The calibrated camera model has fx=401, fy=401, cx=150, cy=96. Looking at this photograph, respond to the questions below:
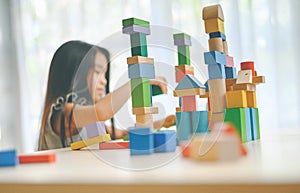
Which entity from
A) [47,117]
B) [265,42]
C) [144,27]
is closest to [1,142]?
[47,117]

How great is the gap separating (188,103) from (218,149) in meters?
0.22

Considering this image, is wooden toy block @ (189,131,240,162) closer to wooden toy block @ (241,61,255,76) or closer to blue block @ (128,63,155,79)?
blue block @ (128,63,155,79)

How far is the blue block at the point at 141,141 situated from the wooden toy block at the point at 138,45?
0.52ft

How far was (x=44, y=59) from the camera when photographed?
2.01m

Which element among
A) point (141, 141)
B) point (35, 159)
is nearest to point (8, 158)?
point (35, 159)

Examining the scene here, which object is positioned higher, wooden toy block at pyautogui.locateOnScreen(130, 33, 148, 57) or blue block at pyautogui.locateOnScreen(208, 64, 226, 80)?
wooden toy block at pyautogui.locateOnScreen(130, 33, 148, 57)

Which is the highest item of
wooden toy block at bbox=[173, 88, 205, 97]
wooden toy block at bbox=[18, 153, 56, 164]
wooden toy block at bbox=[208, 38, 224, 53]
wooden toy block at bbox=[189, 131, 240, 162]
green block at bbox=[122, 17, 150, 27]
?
green block at bbox=[122, 17, 150, 27]

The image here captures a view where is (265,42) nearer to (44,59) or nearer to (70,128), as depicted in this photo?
(70,128)

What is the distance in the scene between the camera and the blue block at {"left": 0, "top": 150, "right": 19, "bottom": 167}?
482mm

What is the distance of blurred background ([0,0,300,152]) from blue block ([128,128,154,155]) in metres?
0.34

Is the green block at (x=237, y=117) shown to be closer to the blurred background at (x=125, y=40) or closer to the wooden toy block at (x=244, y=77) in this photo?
the wooden toy block at (x=244, y=77)

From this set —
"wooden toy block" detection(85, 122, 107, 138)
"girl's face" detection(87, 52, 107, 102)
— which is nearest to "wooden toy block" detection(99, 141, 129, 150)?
"wooden toy block" detection(85, 122, 107, 138)

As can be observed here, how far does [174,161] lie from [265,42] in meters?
1.17

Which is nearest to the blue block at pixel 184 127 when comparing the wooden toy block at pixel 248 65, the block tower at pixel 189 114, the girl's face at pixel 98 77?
the block tower at pixel 189 114
